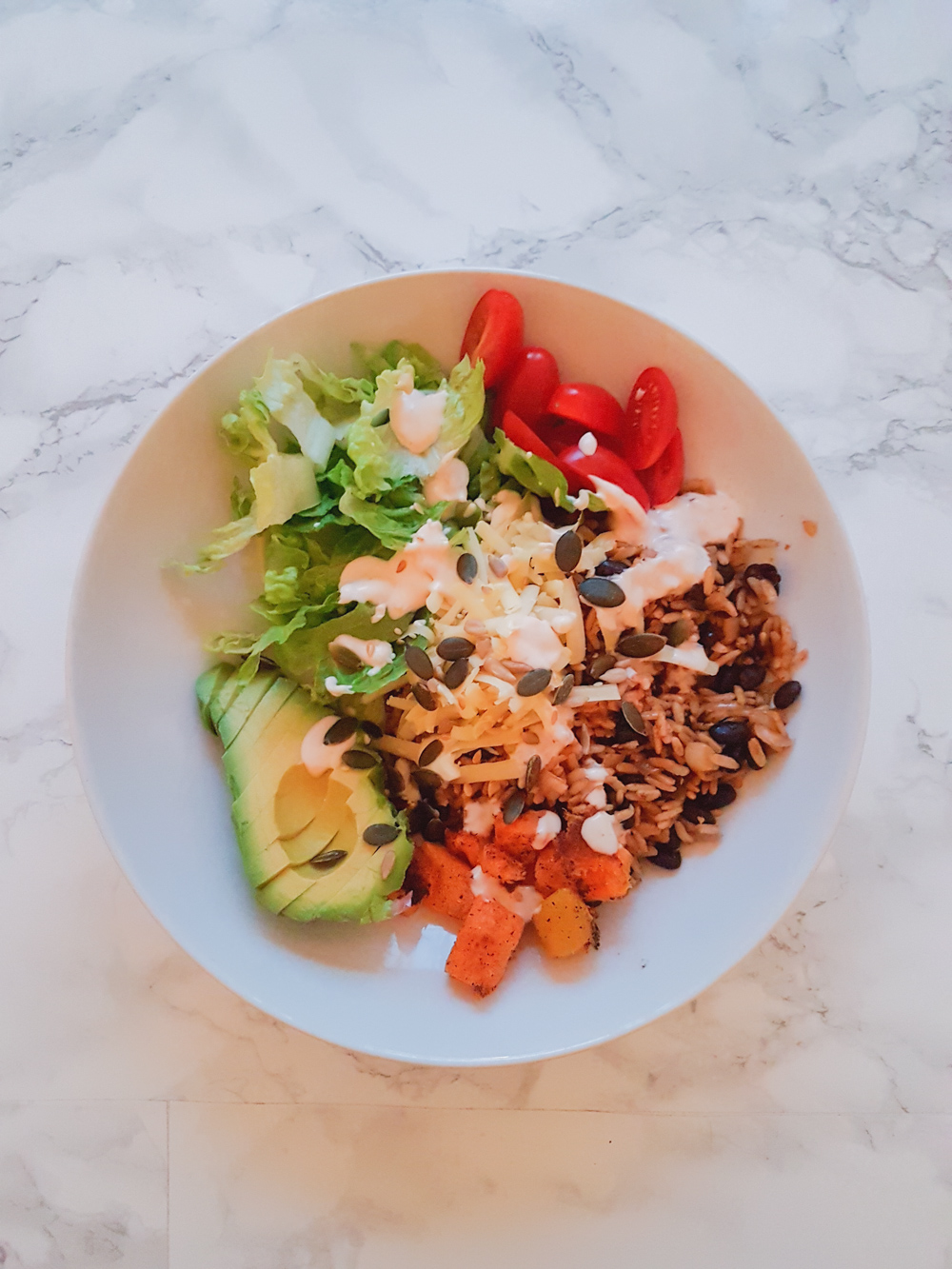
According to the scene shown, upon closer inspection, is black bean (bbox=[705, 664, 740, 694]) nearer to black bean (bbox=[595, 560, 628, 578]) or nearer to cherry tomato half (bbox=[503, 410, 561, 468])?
black bean (bbox=[595, 560, 628, 578])

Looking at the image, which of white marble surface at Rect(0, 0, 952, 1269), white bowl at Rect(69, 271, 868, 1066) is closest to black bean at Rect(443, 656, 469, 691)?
white bowl at Rect(69, 271, 868, 1066)

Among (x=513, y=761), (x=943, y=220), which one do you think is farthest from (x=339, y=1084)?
(x=943, y=220)

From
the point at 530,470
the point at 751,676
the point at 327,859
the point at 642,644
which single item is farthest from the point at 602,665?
the point at 327,859

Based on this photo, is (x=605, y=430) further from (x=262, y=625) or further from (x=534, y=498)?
(x=262, y=625)

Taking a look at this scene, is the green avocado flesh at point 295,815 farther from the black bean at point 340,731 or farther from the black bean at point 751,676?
the black bean at point 751,676

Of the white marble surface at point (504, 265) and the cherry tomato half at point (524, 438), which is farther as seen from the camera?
the white marble surface at point (504, 265)

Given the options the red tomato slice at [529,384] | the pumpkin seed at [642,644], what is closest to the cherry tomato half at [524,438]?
the red tomato slice at [529,384]
